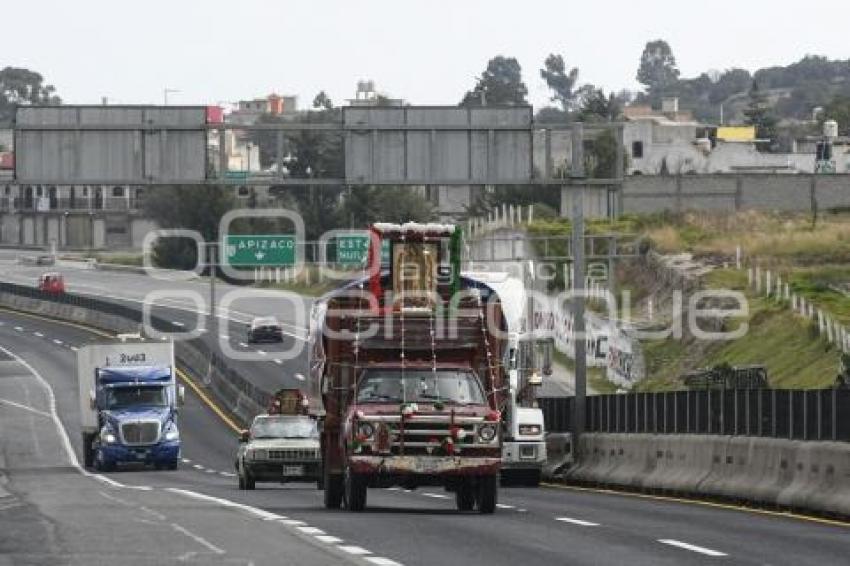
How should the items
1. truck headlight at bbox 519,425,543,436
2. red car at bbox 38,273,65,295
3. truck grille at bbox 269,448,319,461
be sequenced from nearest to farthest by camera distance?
truck grille at bbox 269,448,319,461
truck headlight at bbox 519,425,543,436
red car at bbox 38,273,65,295

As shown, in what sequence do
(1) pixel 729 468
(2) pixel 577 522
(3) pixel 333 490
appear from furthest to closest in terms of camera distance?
(1) pixel 729 468
(3) pixel 333 490
(2) pixel 577 522

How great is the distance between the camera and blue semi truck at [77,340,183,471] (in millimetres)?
60844

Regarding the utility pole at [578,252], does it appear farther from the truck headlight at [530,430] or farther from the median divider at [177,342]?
the median divider at [177,342]

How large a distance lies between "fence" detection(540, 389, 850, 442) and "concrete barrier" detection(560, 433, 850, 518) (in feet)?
1.12

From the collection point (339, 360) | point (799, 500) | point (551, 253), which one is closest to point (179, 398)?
point (339, 360)

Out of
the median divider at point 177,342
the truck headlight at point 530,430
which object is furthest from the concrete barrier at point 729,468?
the median divider at point 177,342

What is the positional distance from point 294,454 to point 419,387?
45.5 feet

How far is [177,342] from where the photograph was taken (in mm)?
107312

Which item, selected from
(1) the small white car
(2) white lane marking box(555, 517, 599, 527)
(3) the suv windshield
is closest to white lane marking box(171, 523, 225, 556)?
(2) white lane marking box(555, 517, 599, 527)

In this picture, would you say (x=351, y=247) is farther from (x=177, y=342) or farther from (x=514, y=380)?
(x=514, y=380)

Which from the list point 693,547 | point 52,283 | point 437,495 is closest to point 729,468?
point 437,495

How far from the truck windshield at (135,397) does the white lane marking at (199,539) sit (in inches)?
1433

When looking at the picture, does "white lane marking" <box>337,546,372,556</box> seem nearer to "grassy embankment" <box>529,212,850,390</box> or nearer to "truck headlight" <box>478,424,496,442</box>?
"truck headlight" <box>478,424,496,442</box>

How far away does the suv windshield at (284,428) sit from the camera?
4484 cm
